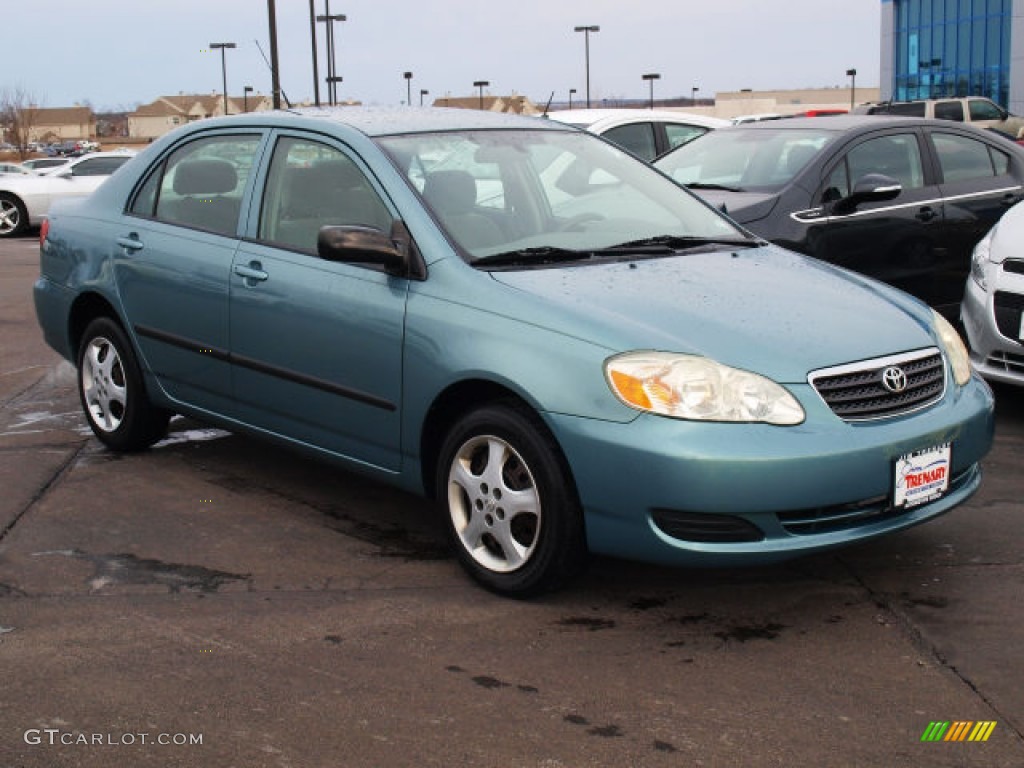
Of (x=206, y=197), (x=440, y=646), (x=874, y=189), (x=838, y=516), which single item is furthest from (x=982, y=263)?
(x=440, y=646)

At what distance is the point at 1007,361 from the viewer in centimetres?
652

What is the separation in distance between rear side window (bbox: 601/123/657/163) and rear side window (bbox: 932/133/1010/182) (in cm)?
379

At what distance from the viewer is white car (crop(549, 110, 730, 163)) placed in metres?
12.2

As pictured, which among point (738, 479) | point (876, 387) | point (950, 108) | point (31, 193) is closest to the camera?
point (738, 479)

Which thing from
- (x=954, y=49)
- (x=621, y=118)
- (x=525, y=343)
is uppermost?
(x=954, y=49)

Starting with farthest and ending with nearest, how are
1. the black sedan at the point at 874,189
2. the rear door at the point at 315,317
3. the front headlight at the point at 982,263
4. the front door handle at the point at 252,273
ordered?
1. the black sedan at the point at 874,189
2. the front headlight at the point at 982,263
3. the front door handle at the point at 252,273
4. the rear door at the point at 315,317

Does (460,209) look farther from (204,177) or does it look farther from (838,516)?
(838,516)

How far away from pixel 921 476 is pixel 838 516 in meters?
0.35

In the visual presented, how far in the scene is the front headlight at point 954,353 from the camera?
4629 mm

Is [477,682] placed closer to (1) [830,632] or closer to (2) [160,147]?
(1) [830,632]

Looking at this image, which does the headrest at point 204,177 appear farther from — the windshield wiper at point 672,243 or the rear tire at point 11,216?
the rear tire at point 11,216

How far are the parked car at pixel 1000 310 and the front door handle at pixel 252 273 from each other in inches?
138

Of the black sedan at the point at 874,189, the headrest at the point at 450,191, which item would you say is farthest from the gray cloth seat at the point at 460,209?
the black sedan at the point at 874,189

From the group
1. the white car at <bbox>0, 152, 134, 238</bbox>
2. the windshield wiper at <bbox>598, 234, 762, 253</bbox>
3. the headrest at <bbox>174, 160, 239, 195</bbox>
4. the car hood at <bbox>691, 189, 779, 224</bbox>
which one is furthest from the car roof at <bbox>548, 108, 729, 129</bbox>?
the white car at <bbox>0, 152, 134, 238</bbox>
